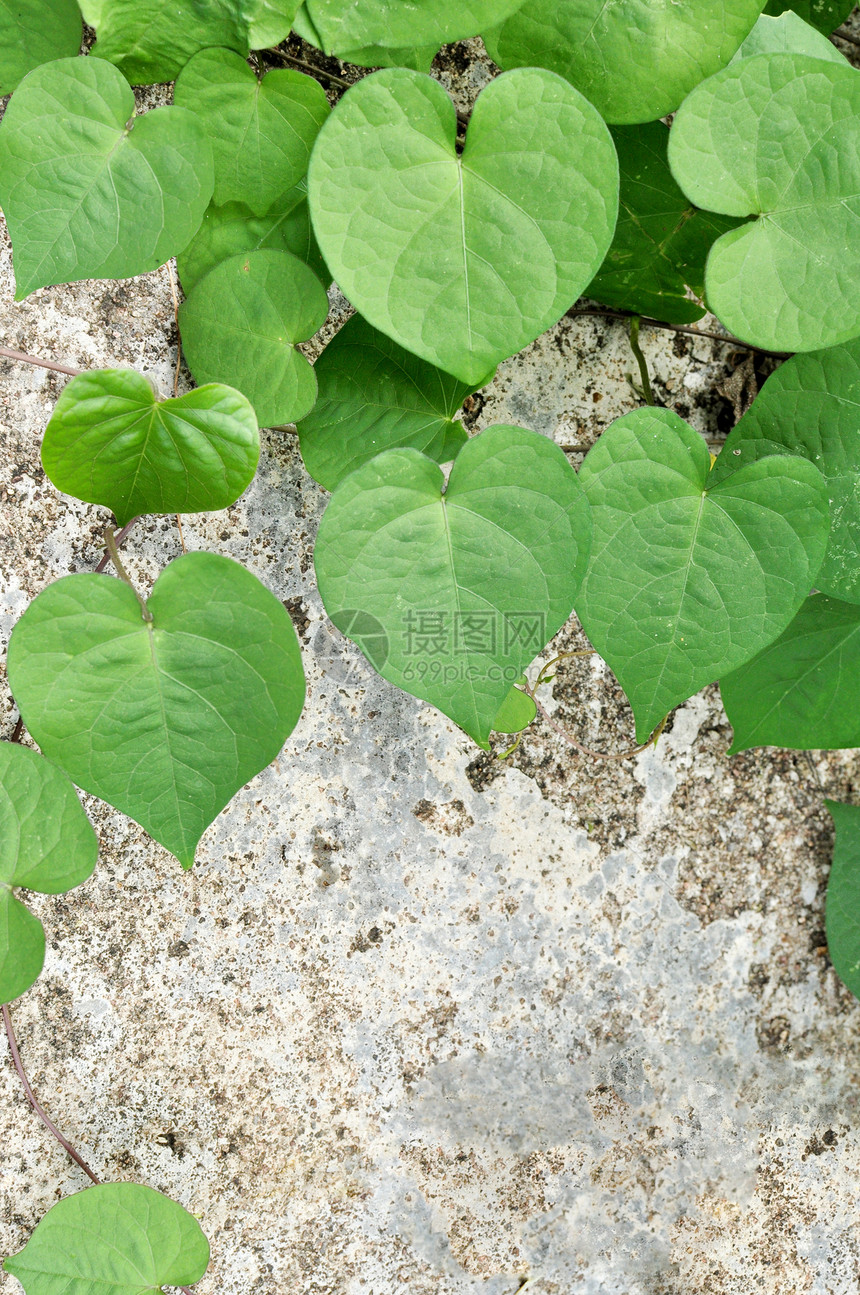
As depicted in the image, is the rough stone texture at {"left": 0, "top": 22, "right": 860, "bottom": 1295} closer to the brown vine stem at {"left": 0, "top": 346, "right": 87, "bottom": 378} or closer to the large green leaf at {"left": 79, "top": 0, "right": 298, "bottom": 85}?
the brown vine stem at {"left": 0, "top": 346, "right": 87, "bottom": 378}

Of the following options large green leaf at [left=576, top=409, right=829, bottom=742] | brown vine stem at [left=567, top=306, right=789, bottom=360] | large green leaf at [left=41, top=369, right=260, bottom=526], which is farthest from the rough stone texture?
large green leaf at [left=576, top=409, right=829, bottom=742]

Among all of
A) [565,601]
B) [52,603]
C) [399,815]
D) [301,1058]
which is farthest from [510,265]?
[301,1058]

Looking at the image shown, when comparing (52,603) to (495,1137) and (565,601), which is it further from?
(495,1137)

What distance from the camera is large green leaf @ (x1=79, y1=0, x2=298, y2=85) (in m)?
0.73

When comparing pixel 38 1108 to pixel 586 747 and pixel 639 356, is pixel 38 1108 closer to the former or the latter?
pixel 586 747

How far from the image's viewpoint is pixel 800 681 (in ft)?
3.18

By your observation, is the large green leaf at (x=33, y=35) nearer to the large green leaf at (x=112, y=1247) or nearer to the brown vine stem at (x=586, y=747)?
the brown vine stem at (x=586, y=747)

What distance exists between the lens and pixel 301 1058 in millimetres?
953

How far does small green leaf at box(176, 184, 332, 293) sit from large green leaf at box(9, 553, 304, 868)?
1.09 ft

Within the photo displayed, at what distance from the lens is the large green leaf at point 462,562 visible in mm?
725

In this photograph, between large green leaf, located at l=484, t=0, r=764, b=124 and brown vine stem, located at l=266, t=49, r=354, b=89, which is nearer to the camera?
large green leaf, located at l=484, t=0, r=764, b=124

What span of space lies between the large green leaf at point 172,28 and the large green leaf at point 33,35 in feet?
0.15

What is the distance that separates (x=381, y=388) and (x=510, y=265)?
0.65 feet

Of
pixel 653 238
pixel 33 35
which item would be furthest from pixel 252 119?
pixel 653 238
